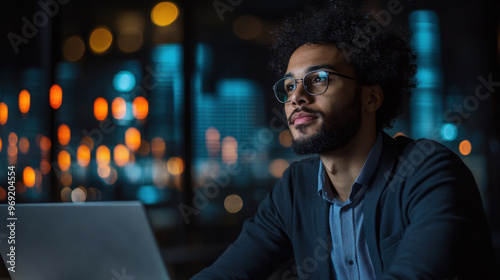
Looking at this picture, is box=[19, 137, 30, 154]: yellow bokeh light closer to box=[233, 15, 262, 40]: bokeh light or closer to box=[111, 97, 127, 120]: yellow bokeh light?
box=[111, 97, 127, 120]: yellow bokeh light

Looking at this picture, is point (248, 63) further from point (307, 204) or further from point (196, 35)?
point (307, 204)

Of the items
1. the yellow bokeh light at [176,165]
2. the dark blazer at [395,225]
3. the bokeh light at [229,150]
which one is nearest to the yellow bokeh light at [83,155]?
the yellow bokeh light at [176,165]

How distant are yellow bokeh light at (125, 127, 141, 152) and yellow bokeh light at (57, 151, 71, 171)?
429 millimetres

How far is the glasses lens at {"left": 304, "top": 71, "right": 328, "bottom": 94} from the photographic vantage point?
4.92ft

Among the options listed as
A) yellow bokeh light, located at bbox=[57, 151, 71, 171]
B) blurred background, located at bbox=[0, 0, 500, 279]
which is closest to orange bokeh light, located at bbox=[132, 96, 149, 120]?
blurred background, located at bbox=[0, 0, 500, 279]

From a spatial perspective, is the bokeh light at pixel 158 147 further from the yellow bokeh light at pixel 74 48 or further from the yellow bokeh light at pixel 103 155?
the yellow bokeh light at pixel 74 48

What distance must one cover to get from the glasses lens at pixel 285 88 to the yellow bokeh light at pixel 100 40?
90.4 inches

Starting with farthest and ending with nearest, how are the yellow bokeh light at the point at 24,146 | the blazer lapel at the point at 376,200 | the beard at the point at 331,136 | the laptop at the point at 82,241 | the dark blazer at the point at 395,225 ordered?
the yellow bokeh light at the point at 24,146
the beard at the point at 331,136
the blazer lapel at the point at 376,200
the dark blazer at the point at 395,225
the laptop at the point at 82,241

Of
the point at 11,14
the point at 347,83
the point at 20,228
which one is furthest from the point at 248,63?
the point at 20,228

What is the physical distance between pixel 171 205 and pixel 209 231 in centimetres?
35

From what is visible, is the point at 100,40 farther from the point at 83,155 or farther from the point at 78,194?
the point at 78,194

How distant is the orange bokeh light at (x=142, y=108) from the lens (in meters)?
3.53

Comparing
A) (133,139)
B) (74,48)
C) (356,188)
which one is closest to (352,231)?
(356,188)

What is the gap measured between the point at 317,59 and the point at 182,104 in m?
2.09
